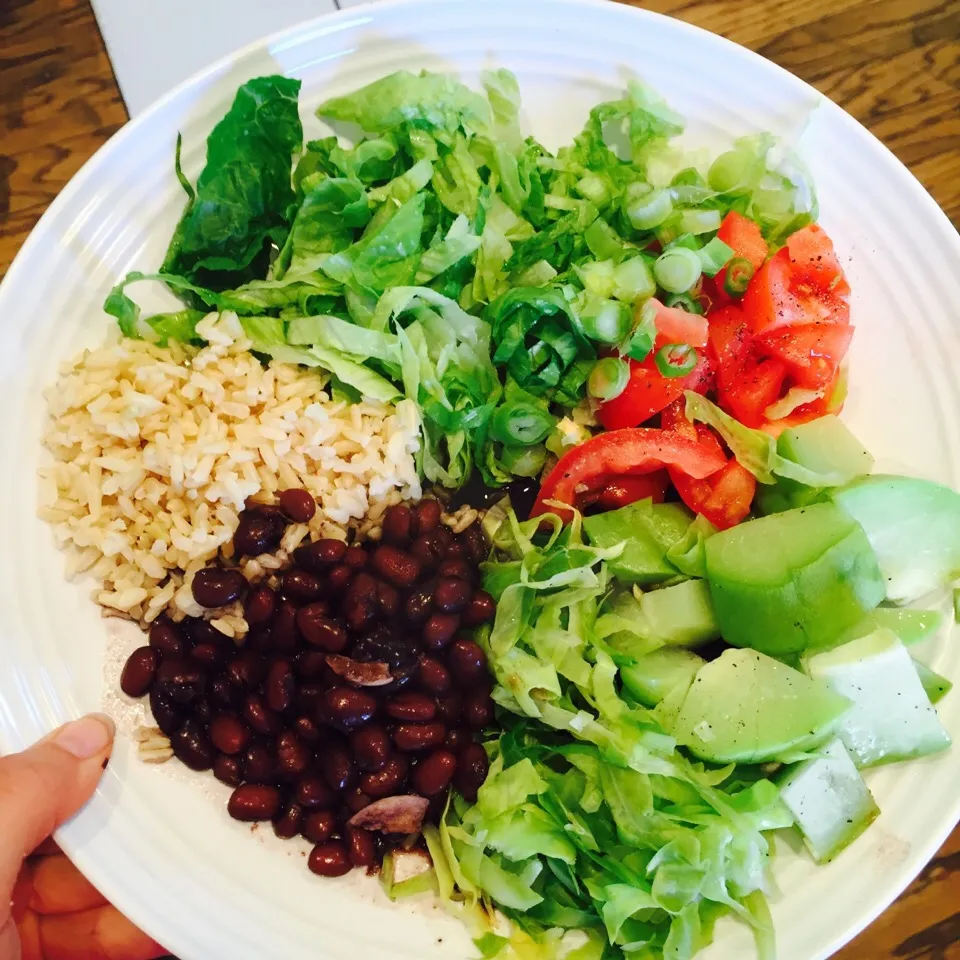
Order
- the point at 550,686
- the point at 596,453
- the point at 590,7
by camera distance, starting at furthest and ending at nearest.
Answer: the point at 590,7 → the point at 596,453 → the point at 550,686

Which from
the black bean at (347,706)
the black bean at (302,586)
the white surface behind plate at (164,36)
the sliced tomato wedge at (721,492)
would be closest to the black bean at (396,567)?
the black bean at (302,586)

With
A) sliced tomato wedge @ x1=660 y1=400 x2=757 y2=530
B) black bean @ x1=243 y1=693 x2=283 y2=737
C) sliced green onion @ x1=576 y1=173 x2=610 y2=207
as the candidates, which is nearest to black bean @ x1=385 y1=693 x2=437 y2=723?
black bean @ x1=243 y1=693 x2=283 y2=737

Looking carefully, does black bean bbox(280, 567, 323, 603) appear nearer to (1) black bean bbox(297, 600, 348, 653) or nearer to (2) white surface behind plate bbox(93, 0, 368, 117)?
(1) black bean bbox(297, 600, 348, 653)

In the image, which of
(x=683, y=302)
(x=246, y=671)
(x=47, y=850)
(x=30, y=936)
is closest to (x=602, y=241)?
(x=683, y=302)

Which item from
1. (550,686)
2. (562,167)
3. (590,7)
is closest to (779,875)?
(550,686)

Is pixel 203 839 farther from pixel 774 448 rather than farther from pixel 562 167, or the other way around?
pixel 562 167


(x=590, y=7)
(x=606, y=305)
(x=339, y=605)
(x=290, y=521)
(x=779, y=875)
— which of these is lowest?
(x=779, y=875)
